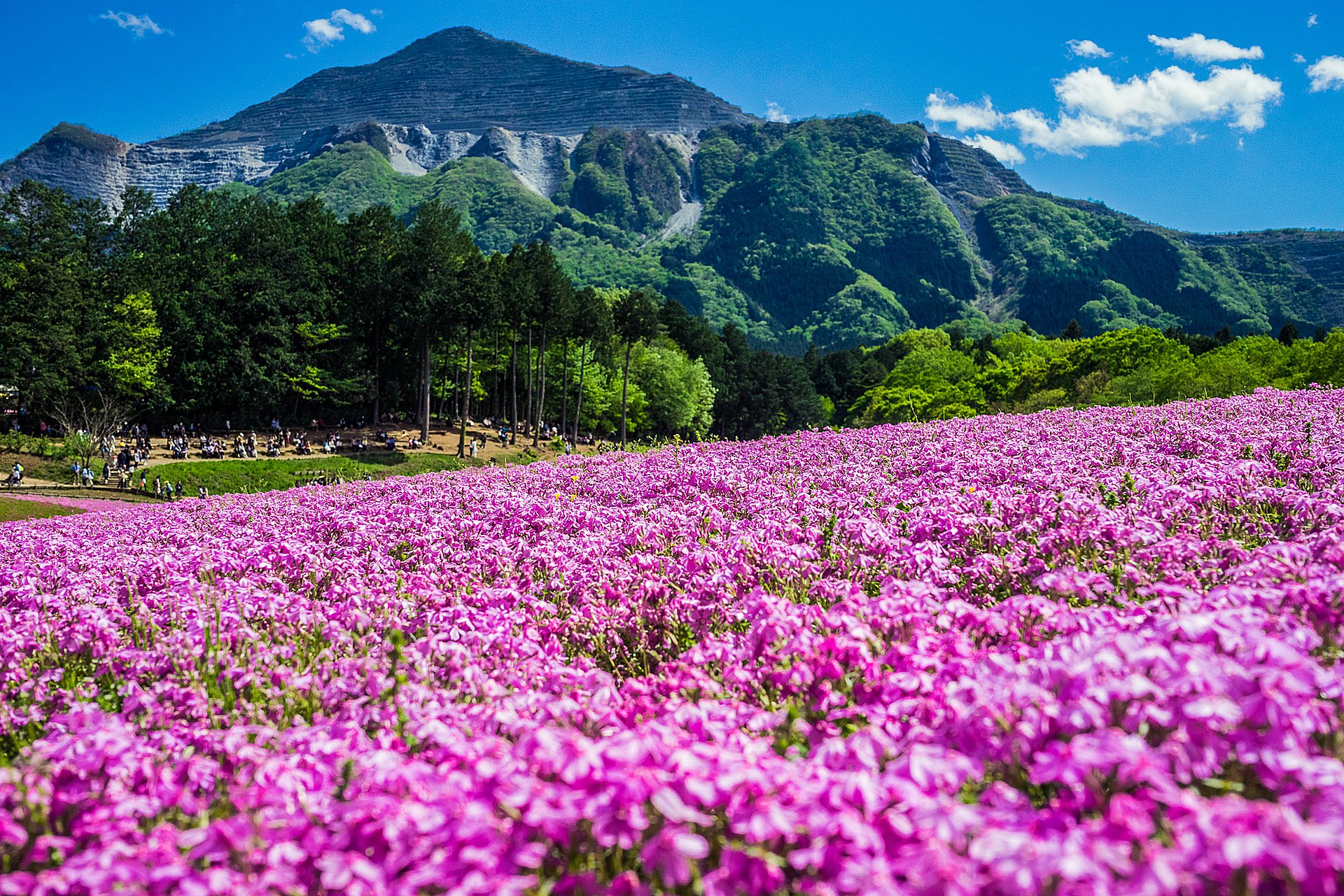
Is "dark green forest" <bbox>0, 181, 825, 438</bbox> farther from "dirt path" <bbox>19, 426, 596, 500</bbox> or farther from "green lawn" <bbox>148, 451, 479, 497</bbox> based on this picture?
"green lawn" <bbox>148, 451, 479, 497</bbox>

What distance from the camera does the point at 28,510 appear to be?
2428cm

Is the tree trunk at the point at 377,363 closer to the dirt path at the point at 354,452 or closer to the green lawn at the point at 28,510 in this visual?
the dirt path at the point at 354,452

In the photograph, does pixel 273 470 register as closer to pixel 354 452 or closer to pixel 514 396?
pixel 354 452

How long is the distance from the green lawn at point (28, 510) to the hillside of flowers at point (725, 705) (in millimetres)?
19841

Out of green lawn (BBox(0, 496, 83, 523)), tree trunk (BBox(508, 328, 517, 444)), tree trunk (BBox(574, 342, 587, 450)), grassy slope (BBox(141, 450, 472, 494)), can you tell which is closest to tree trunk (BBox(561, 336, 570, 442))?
tree trunk (BBox(574, 342, 587, 450))

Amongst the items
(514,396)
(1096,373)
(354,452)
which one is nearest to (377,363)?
(514,396)

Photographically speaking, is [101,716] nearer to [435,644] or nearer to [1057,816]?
[435,644]

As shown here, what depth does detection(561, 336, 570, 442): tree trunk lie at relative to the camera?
55375 mm

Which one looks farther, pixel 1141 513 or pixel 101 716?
pixel 1141 513

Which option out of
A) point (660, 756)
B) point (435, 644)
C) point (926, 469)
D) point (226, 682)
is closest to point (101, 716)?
point (226, 682)

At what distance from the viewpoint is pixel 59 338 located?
40.8 m

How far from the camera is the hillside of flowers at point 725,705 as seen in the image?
2303mm

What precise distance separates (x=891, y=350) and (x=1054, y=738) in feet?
422

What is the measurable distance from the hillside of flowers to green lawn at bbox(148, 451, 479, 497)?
24.2 metres
